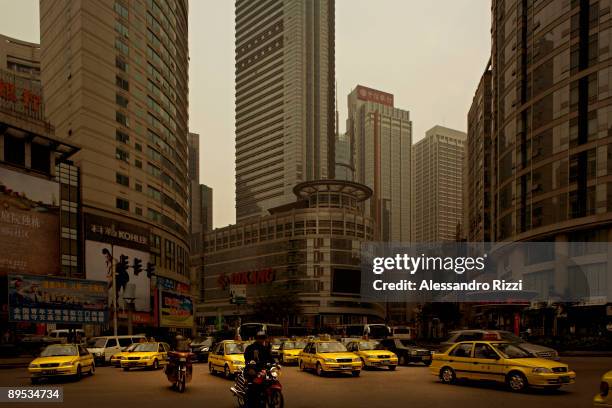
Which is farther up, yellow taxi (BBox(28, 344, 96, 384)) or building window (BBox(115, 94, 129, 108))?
building window (BBox(115, 94, 129, 108))

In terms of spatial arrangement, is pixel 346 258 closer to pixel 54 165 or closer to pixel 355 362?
pixel 54 165

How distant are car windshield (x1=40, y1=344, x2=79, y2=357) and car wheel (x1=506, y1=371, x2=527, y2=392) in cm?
1536

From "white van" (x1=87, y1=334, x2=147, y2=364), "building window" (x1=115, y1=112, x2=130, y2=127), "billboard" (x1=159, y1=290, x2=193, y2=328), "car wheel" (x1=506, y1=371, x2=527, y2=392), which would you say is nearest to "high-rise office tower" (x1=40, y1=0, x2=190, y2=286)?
"building window" (x1=115, y1=112, x2=130, y2=127)

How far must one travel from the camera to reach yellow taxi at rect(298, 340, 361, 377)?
21328 millimetres

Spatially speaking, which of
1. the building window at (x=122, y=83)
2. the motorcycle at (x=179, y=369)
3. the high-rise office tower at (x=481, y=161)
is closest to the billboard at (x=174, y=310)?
the building window at (x=122, y=83)

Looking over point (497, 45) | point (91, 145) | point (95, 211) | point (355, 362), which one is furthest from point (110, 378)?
point (497, 45)

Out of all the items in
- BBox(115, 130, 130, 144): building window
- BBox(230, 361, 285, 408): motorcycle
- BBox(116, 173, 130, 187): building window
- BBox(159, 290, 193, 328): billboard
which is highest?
BBox(115, 130, 130, 144): building window

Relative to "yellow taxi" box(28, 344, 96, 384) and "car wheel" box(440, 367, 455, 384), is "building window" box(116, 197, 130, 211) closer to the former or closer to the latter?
"yellow taxi" box(28, 344, 96, 384)

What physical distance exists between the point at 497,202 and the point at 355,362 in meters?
58.9

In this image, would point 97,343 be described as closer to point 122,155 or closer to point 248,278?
point 122,155

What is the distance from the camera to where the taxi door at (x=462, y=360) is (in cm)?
1797

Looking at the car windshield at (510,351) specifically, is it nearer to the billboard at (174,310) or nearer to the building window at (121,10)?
the billboard at (174,310)

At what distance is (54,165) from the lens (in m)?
53.3

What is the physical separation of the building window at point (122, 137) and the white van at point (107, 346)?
37540mm
